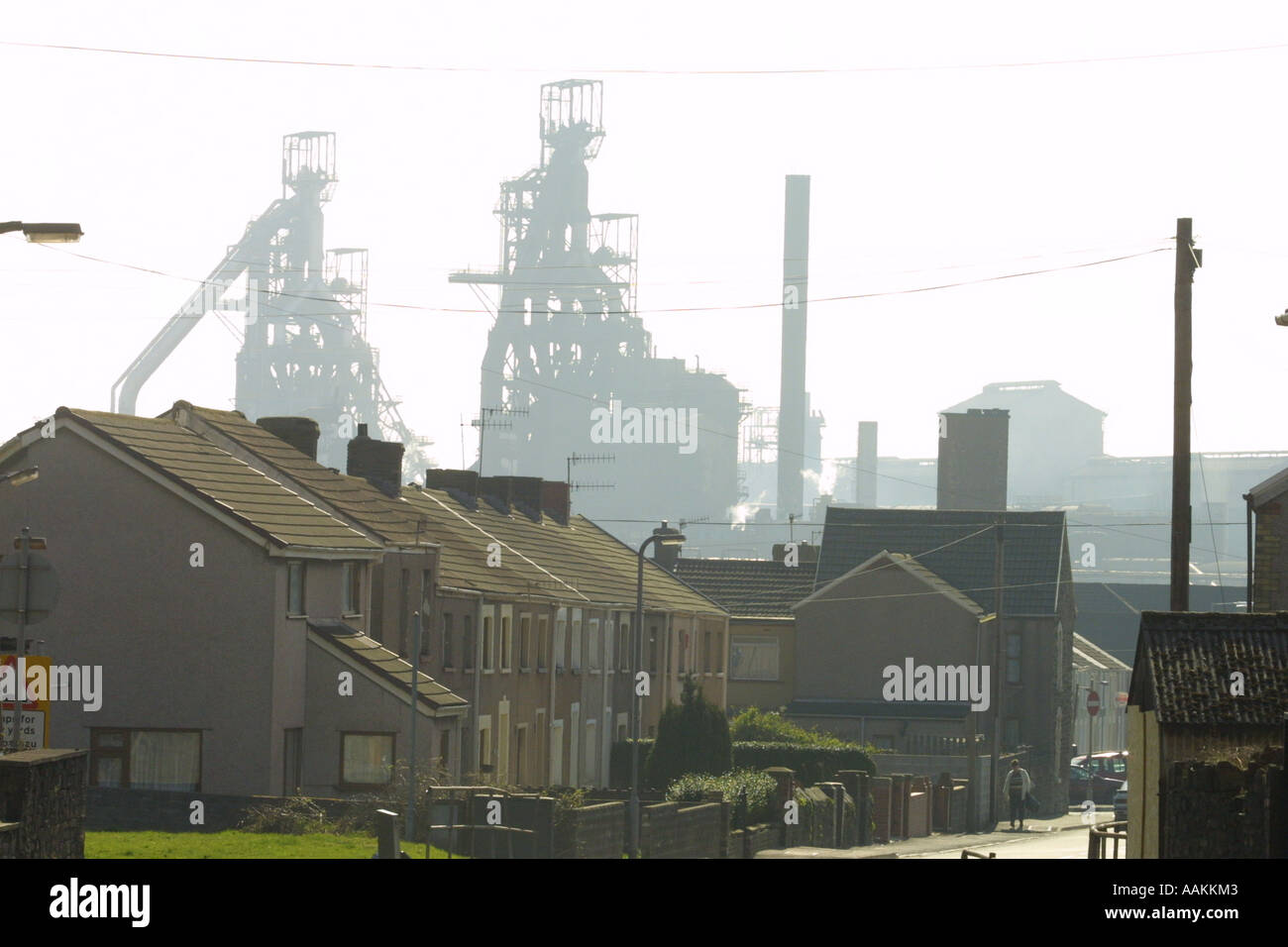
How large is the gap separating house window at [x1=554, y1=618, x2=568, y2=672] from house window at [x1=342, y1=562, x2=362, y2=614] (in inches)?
420

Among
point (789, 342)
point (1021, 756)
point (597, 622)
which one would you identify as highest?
point (789, 342)

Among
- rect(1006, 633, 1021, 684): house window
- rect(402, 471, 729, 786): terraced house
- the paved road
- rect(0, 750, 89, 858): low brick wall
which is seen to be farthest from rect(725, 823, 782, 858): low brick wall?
rect(1006, 633, 1021, 684): house window

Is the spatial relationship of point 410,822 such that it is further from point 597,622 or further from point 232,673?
point 597,622

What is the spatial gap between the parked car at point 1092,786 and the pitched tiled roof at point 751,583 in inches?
436

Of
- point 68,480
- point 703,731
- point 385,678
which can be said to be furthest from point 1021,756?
point 68,480

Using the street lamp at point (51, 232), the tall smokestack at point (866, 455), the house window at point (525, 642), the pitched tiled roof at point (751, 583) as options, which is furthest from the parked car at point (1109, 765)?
the tall smokestack at point (866, 455)

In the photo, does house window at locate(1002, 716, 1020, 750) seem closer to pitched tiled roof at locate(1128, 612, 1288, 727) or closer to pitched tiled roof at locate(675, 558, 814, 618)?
pitched tiled roof at locate(675, 558, 814, 618)

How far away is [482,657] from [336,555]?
22.3 feet

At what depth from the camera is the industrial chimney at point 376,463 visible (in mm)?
47013

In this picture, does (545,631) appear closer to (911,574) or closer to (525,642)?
(525,642)

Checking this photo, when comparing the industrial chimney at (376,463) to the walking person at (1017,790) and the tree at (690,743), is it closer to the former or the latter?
the tree at (690,743)

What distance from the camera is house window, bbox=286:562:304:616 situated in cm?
3616

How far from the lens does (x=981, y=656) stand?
64688 mm
